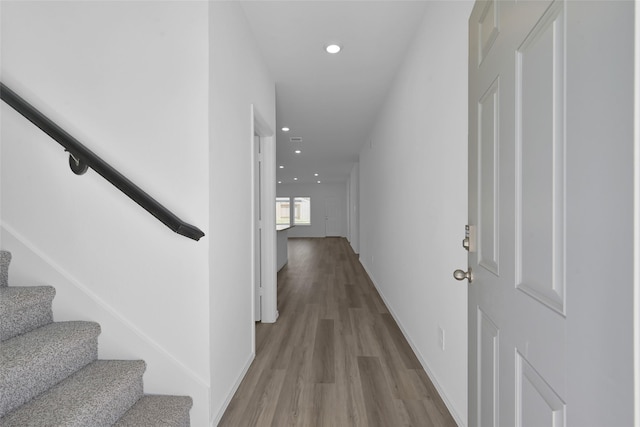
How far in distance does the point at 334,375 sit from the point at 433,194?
144cm

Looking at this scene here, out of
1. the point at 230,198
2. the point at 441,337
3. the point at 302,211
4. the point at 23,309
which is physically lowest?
the point at 441,337

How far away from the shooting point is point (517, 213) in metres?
0.83

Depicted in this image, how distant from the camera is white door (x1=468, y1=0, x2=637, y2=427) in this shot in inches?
18.8

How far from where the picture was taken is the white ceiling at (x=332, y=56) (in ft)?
7.43

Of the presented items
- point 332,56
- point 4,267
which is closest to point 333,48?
point 332,56

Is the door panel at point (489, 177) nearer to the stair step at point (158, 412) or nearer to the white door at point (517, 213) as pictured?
the white door at point (517, 213)

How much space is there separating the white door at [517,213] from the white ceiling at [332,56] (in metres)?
1.40

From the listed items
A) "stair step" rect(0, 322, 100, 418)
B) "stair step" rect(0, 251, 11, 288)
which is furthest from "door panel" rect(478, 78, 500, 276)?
"stair step" rect(0, 251, 11, 288)

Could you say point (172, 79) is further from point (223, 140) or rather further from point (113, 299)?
point (113, 299)

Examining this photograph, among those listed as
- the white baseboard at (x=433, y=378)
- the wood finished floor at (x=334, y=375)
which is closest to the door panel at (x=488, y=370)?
the white baseboard at (x=433, y=378)

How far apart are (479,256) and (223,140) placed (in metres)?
1.46

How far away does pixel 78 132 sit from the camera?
1.66 meters

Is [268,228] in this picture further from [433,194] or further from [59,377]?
[59,377]

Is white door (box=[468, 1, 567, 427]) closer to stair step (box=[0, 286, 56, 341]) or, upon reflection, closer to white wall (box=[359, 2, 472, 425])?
white wall (box=[359, 2, 472, 425])
